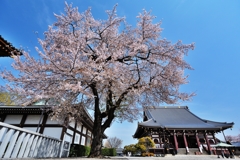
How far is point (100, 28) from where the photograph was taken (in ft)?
21.5

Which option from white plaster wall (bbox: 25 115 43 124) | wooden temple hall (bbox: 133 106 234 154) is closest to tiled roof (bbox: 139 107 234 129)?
wooden temple hall (bbox: 133 106 234 154)

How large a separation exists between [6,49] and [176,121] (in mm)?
19487

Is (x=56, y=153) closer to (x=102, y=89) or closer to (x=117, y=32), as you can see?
(x=102, y=89)

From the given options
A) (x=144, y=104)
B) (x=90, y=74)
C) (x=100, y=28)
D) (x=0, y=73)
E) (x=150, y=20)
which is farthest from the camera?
(x=144, y=104)

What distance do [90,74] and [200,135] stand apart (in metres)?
16.8

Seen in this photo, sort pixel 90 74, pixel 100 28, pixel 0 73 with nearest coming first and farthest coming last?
pixel 90 74
pixel 0 73
pixel 100 28

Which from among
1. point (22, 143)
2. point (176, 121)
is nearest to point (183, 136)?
point (176, 121)

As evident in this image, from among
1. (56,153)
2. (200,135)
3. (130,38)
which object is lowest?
(56,153)

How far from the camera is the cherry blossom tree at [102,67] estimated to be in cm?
489

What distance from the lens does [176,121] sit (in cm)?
1777

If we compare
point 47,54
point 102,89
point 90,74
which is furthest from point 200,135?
point 47,54

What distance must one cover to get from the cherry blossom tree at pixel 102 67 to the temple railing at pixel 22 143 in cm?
140

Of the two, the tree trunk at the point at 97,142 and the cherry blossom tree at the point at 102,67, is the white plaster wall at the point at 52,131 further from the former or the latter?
the tree trunk at the point at 97,142

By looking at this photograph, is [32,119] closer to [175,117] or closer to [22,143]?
[22,143]
